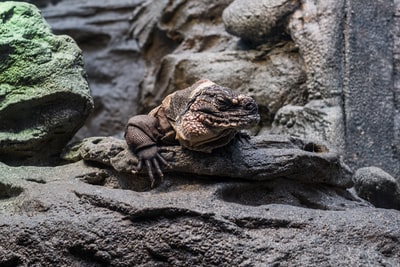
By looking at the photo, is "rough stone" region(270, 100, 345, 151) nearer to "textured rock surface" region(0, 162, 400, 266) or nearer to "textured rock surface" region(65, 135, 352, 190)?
"textured rock surface" region(65, 135, 352, 190)

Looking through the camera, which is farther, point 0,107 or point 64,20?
point 64,20

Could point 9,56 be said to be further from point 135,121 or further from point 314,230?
point 314,230

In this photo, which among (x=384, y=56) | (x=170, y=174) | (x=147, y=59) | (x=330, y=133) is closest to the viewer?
(x=170, y=174)

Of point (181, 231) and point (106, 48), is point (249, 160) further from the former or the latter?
point (106, 48)

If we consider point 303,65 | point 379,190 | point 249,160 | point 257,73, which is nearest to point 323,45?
point 303,65

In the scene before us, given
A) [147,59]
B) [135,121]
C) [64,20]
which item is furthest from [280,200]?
[64,20]

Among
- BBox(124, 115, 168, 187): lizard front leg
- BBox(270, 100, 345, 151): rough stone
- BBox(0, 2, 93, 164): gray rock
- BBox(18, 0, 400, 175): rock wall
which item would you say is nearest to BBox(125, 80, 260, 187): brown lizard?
BBox(124, 115, 168, 187): lizard front leg
